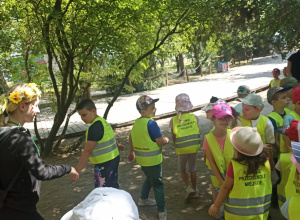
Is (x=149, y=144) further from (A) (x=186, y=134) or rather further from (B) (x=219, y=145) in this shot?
(B) (x=219, y=145)

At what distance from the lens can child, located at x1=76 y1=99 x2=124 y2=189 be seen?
3322mm

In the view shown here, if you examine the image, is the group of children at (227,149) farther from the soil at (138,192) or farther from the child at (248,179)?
the soil at (138,192)

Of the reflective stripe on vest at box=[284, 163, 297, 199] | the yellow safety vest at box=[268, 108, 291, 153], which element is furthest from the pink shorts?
the reflective stripe on vest at box=[284, 163, 297, 199]

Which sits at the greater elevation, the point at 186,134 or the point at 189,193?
the point at 186,134

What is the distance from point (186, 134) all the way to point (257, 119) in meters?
1.01

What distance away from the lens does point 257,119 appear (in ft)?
10.7

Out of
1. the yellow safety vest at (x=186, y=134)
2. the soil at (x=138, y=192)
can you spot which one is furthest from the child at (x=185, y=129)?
the soil at (x=138, y=192)

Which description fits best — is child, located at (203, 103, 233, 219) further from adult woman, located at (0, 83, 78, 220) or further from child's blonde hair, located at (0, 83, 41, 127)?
child's blonde hair, located at (0, 83, 41, 127)

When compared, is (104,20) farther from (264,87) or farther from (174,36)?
(264,87)

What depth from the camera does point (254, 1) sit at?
22.0 feet

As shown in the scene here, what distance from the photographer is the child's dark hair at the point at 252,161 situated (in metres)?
2.28

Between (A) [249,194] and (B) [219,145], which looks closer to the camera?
(A) [249,194]

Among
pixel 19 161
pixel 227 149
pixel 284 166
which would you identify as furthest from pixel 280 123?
pixel 19 161

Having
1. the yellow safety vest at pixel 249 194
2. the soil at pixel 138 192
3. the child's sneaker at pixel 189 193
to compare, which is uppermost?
the yellow safety vest at pixel 249 194
